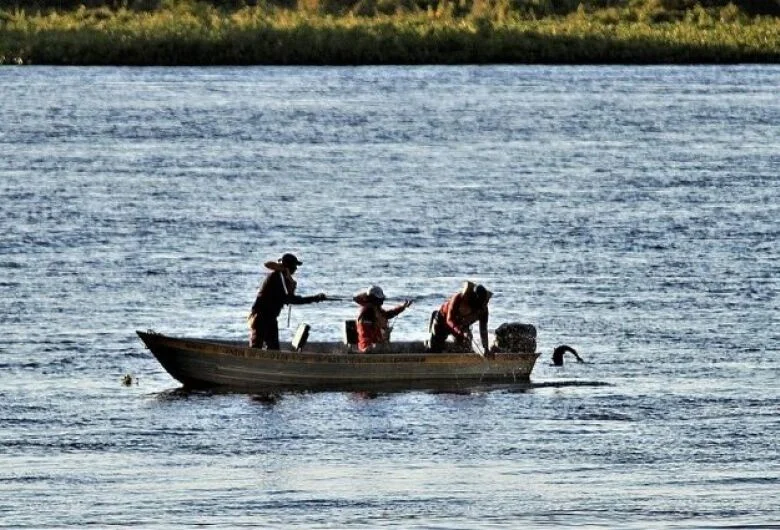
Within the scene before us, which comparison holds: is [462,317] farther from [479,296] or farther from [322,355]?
[322,355]

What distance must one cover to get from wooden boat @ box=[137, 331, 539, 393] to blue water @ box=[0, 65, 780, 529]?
0.40m

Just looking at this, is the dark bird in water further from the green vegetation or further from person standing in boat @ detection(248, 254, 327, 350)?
the green vegetation

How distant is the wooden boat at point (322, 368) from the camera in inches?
1182

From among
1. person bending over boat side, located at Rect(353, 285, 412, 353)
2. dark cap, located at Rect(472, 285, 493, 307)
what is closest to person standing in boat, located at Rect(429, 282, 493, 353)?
dark cap, located at Rect(472, 285, 493, 307)

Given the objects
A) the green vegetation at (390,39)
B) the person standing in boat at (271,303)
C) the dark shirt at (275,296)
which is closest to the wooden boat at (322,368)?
the person standing in boat at (271,303)

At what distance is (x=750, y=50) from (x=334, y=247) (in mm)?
52814

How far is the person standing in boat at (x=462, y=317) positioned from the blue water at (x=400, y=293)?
0.96 m

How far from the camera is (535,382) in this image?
103 feet

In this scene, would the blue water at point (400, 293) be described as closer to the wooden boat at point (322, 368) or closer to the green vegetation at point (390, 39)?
the wooden boat at point (322, 368)

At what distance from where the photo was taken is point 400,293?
124 feet

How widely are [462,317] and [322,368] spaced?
1.93 metres

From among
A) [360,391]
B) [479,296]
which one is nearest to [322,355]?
[360,391]

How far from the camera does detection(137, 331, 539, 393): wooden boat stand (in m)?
30.0

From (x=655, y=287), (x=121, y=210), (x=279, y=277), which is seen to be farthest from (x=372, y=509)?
(x=121, y=210)
